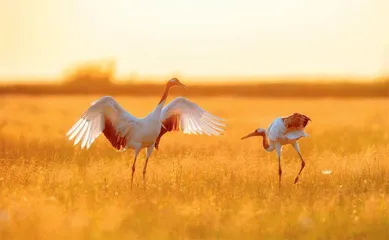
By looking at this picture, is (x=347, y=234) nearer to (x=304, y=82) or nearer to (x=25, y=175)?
(x=25, y=175)

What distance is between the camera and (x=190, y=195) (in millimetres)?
10180

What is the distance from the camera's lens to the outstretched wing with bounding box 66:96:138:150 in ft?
37.3

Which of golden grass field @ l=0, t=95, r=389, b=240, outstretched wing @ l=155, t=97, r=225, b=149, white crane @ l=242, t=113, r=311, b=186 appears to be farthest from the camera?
outstretched wing @ l=155, t=97, r=225, b=149

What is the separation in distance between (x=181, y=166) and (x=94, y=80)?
65.5 m

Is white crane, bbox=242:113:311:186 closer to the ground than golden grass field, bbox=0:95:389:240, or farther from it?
farther from it

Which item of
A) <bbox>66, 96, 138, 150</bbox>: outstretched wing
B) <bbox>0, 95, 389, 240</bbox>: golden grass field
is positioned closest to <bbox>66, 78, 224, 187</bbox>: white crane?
<bbox>66, 96, 138, 150</bbox>: outstretched wing

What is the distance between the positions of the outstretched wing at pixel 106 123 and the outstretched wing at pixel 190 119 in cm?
85

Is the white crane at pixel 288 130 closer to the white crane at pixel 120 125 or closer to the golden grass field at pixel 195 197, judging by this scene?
the golden grass field at pixel 195 197

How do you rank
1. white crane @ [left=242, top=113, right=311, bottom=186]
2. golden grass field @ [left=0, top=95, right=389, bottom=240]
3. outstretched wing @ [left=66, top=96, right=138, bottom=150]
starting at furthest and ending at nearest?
white crane @ [left=242, top=113, right=311, bottom=186], outstretched wing @ [left=66, top=96, right=138, bottom=150], golden grass field @ [left=0, top=95, right=389, bottom=240]

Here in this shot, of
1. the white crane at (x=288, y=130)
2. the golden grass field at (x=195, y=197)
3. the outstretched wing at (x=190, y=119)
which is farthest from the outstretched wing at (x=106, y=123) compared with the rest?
the white crane at (x=288, y=130)

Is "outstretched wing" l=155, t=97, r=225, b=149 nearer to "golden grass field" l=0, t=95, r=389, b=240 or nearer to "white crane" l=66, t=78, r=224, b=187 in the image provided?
"white crane" l=66, t=78, r=224, b=187

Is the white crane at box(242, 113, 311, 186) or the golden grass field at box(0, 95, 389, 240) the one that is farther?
the white crane at box(242, 113, 311, 186)

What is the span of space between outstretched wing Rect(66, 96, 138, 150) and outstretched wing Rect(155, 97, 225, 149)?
0.85m

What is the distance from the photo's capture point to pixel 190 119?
12594 mm
